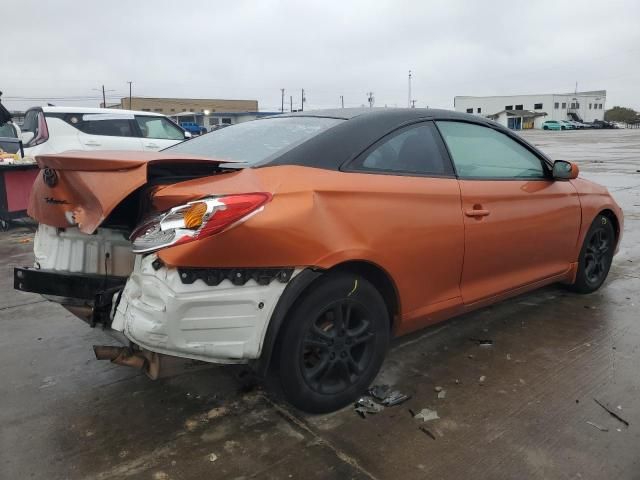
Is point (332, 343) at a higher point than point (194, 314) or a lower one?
lower

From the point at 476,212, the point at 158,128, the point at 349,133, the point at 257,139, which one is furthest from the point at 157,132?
the point at 476,212

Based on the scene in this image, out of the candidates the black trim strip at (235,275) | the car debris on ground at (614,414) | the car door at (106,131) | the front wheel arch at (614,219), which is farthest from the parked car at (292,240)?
the car door at (106,131)

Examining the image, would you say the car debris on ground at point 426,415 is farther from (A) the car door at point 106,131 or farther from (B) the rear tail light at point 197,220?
(A) the car door at point 106,131

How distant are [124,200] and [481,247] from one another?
82.5 inches

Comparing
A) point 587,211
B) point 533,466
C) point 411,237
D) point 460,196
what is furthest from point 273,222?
point 587,211

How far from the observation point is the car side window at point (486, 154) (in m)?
3.38

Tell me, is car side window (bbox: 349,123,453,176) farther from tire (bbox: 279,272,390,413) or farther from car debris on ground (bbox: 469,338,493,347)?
car debris on ground (bbox: 469,338,493,347)

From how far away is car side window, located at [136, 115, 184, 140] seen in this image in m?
11.0

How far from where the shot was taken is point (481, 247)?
332 cm

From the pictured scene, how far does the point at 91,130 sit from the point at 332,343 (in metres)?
9.07

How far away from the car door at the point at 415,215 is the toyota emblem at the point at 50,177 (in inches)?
56.9

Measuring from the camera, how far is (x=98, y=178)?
7.97ft

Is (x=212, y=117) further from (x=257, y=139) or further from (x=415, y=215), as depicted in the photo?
(x=415, y=215)

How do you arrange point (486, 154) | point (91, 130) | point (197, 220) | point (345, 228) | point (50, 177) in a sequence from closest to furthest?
point (197, 220) → point (345, 228) → point (50, 177) → point (486, 154) → point (91, 130)
